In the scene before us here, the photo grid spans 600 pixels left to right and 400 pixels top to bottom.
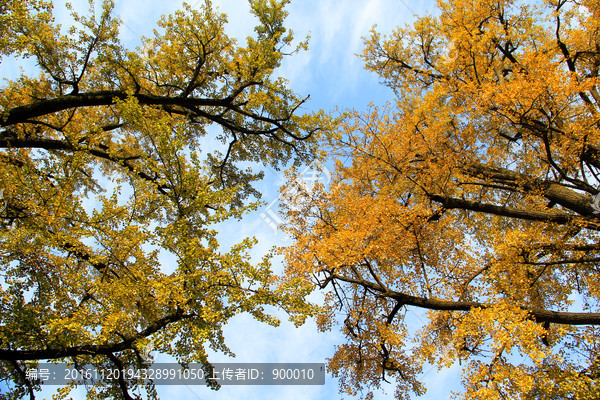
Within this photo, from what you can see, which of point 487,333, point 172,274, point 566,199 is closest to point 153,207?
point 172,274

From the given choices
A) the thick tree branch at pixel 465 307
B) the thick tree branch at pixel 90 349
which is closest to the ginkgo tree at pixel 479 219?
the thick tree branch at pixel 465 307

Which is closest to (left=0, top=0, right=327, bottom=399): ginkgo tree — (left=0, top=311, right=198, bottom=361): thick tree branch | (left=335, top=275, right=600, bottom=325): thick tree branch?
(left=0, top=311, right=198, bottom=361): thick tree branch

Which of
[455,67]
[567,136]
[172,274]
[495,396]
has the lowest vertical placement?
[495,396]

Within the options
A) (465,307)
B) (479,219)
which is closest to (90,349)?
(465,307)

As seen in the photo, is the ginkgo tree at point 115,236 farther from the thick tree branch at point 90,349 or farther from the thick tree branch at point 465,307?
the thick tree branch at point 465,307

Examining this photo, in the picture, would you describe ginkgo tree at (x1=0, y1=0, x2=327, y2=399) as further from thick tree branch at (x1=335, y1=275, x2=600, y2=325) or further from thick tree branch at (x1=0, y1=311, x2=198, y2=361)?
thick tree branch at (x1=335, y1=275, x2=600, y2=325)

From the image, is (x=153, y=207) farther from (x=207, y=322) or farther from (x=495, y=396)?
(x=495, y=396)

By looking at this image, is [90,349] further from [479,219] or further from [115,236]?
[479,219]

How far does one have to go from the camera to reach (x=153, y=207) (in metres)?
5.47

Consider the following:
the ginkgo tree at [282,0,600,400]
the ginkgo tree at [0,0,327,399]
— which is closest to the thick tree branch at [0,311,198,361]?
the ginkgo tree at [0,0,327,399]

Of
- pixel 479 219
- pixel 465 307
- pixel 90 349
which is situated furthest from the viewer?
pixel 479 219

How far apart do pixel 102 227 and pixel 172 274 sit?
1.30 metres

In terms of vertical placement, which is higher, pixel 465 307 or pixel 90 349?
pixel 465 307

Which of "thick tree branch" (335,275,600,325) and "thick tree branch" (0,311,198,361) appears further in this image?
"thick tree branch" (335,275,600,325)
